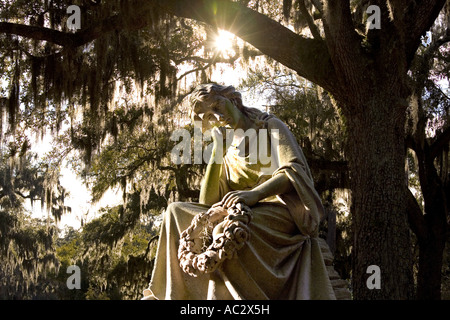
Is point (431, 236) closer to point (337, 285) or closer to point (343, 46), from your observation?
point (343, 46)

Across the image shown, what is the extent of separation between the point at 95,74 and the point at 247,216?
6573mm

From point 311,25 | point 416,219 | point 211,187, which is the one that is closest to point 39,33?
A: point 311,25

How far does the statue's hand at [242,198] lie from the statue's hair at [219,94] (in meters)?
0.69

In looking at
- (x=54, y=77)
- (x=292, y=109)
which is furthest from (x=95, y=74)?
(x=292, y=109)

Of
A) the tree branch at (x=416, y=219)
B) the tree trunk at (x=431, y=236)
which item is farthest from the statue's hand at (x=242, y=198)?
the tree trunk at (x=431, y=236)

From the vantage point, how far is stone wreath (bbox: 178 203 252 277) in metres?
3.15

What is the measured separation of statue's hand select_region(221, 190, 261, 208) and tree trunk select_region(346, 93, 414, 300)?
12.8ft

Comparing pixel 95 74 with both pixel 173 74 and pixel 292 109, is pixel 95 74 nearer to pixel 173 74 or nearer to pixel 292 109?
pixel 173 74

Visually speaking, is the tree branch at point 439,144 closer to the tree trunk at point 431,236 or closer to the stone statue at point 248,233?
the tree trunk at point 431,236

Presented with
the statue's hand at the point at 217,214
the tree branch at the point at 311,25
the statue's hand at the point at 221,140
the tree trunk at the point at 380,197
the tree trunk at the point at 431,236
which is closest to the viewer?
the statue's hand at the point at 217,214

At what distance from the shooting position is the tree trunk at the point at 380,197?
6.81 meters

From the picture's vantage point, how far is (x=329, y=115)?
39.5 ft

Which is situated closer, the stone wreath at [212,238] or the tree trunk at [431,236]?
the stone wreath at [212,238]

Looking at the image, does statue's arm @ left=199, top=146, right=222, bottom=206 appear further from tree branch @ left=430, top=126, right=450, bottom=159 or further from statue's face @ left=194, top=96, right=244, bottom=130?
tree branch @ left=430, top=126, right=450, bottom=159
